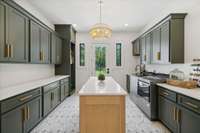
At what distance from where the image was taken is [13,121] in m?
2.43

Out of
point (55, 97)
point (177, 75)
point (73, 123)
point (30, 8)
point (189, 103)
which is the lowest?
point (73, 123)

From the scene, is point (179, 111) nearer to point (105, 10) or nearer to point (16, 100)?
point (16, 100)

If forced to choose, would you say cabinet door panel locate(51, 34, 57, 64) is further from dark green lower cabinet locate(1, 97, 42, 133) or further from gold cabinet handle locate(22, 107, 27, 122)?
gold cabinet handle locate(22, 107, 27, 122)

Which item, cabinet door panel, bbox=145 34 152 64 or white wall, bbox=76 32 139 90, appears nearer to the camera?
cabinet door panel, bbox=145 34 152 64

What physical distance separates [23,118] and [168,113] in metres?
2.72

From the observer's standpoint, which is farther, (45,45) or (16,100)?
(45,45)

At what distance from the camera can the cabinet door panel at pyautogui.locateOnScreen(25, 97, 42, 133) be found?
2.96 metres

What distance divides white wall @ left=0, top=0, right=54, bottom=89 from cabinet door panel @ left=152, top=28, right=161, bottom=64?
11.4ft

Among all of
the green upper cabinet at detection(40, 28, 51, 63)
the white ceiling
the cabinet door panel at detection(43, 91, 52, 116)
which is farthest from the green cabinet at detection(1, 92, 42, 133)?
the white ceiling

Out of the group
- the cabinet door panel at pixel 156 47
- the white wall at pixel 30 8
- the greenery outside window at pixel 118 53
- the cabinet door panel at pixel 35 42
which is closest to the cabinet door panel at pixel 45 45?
the cabinet door panel at pixel 35 42

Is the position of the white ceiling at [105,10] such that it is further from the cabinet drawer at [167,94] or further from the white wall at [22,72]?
the cabinet drawer at [167,94]

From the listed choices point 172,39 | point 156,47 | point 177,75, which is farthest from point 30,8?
point 177,75

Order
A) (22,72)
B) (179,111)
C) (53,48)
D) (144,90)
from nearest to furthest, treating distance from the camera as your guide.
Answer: (179,111)
(22,72)
(144,90)
(53,48)

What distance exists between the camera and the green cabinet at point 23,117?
89.2 inches
